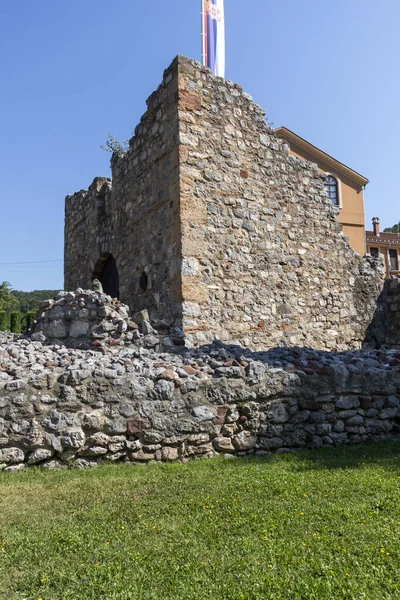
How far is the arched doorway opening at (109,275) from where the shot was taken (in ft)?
36.0

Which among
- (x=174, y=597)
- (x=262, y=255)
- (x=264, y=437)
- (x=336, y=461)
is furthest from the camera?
(x=262, y=255)

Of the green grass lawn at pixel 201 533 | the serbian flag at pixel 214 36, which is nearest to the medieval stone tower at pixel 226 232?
the green grass lawn at pixel 201 533

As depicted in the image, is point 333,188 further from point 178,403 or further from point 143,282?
point 178,403

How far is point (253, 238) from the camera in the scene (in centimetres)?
885

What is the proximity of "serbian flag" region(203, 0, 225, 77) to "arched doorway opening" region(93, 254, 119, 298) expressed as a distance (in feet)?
18.8

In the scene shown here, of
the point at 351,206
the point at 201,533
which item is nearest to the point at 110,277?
the point at 201,533

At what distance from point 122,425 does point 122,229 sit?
6103mm

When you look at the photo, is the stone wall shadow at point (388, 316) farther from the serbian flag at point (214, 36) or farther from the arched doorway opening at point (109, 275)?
the serbian flag at point (214, 36)

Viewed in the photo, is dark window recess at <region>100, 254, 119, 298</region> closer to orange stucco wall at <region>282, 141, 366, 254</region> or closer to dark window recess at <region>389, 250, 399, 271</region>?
orange stucco wall at <region>282, 141, 366, 254</region>

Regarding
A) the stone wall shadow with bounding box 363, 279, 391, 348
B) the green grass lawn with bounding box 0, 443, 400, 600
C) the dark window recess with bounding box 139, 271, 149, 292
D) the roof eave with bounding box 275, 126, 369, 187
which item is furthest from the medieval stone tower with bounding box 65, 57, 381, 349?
the roof eave with bounding box 275, 126, 369, 187

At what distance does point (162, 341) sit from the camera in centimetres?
680

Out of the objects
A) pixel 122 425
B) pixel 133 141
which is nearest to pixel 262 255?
pixel 133 141

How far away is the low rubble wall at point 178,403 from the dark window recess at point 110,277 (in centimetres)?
474

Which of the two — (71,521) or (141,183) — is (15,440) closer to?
(71,521)
